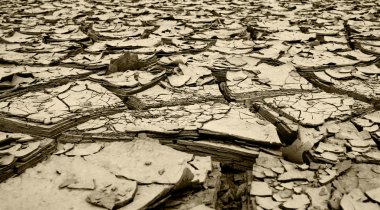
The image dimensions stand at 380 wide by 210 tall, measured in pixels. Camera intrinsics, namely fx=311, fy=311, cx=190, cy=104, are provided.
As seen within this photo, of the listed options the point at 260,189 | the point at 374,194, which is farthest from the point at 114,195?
the point at 374,194

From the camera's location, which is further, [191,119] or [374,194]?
[191,119]

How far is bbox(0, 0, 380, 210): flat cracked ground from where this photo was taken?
946mm

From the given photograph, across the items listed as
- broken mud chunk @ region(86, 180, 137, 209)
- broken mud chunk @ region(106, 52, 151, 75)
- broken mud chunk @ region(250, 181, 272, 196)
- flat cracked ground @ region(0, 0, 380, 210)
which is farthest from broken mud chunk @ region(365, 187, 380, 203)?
broken mud chunk @ region(106, 52, 151, 75)

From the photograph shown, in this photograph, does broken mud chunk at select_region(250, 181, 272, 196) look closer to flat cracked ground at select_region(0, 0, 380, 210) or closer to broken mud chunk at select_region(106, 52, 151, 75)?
flat cracked ground at select_region(0, 0, 380, 210)

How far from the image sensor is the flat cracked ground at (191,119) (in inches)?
37.2

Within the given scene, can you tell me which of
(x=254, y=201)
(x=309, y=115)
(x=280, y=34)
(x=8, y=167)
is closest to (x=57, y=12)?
(x=280, y=34)

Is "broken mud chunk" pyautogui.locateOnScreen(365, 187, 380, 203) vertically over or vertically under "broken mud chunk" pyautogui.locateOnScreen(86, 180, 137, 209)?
over

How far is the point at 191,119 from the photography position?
4.32ft

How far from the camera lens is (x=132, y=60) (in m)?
1.84

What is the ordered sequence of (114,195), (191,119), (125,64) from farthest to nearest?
(125,64) < (191,119) < (114,195)

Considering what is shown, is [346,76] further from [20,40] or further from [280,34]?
[20,40]

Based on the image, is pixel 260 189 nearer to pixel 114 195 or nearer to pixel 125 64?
pixel 114 195

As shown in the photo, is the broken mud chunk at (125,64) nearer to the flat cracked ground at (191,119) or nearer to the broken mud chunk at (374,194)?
the flat cracked ground at (191,119)

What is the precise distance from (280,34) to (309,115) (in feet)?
4.51
